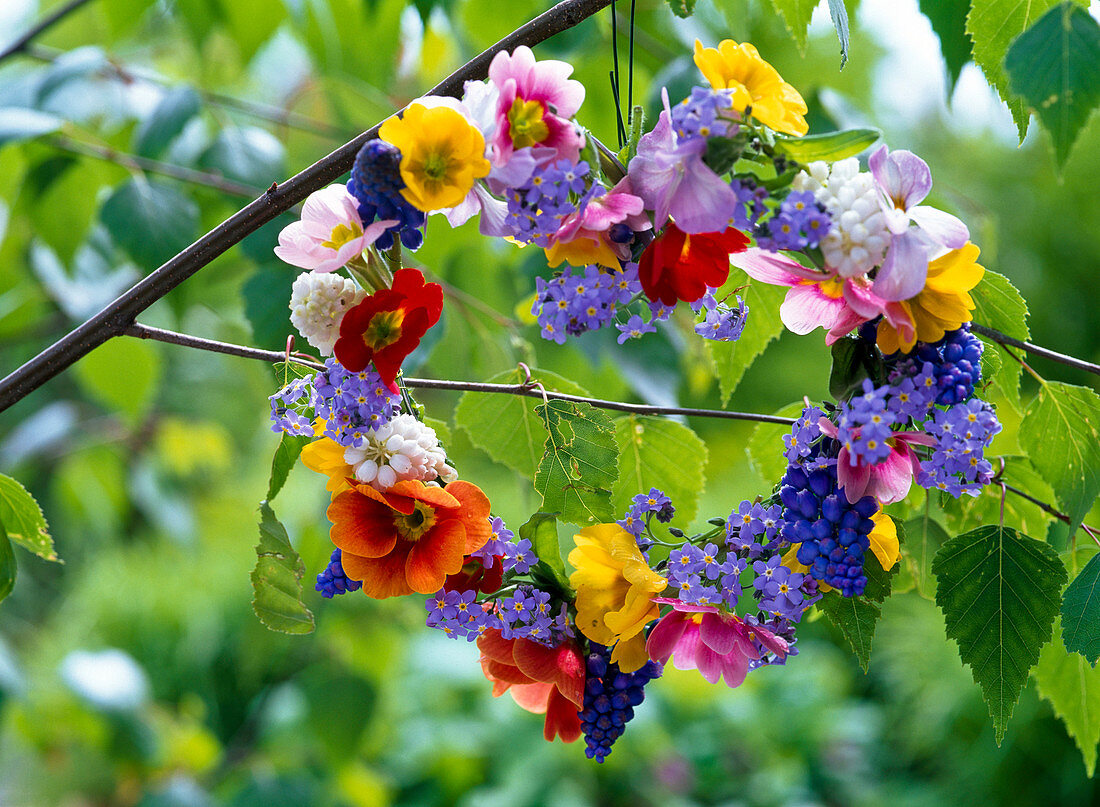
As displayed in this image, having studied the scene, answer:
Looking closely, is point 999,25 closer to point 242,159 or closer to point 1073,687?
point 1073,687

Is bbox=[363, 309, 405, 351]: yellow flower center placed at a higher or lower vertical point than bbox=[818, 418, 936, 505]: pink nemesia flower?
higher

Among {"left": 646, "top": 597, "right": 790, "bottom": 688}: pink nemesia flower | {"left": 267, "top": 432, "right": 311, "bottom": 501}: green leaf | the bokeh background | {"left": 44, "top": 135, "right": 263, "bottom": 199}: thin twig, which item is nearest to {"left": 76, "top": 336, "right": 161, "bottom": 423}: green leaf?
the bokeh background

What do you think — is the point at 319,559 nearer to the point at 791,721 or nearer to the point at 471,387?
the point at 471,387

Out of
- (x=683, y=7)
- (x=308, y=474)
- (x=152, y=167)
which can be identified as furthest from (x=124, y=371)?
(x=308, y=474)

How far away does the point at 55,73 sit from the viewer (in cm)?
59

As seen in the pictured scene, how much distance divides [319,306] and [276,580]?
10 cm

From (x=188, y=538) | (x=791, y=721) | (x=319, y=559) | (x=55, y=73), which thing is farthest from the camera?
(x=791, y=721)

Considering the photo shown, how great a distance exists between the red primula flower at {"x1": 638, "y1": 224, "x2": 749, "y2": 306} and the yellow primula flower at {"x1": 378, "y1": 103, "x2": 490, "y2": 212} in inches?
2.1

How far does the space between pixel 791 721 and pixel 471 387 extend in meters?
1.86

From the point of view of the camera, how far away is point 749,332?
0.37 metres

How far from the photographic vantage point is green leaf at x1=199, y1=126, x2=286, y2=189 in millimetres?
579

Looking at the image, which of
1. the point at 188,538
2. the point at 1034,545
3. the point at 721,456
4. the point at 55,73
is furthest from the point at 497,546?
the point at 721,456

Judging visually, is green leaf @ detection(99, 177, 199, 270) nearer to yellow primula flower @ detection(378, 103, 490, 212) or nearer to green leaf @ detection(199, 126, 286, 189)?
green leaf @ detection(199, 126, 286, 189)

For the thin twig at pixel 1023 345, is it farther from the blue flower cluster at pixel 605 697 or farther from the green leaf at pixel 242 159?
the green leaf at pixel 242 159
